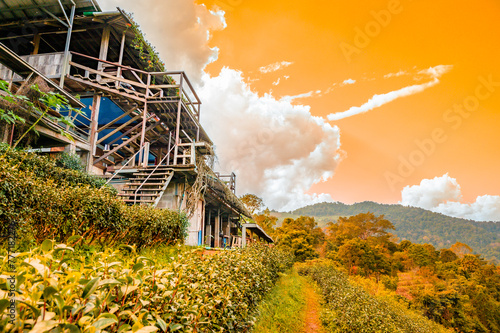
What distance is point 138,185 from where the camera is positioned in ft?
34.0

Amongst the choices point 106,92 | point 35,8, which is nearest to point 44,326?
point 106,92

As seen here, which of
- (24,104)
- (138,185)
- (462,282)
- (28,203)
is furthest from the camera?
(462,282)

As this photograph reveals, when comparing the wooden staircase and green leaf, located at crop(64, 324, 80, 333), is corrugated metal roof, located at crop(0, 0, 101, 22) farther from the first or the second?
green leaf, located at crop(64, 324, 80, 333)

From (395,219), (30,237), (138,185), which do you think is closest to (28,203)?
(30,237)

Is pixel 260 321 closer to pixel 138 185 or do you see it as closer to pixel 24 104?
pixel 138 185

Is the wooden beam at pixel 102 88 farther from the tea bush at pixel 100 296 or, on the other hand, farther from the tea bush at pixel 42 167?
the tea bush at pixel 100 296

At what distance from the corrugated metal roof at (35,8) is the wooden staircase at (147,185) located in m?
6.44

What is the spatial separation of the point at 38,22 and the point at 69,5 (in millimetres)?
1321

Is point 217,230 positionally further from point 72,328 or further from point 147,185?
point 72,328

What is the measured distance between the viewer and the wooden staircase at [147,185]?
977 centimetres

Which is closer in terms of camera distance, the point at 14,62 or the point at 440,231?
the point at 14,62

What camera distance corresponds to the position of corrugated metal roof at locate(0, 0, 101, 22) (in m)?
10.2

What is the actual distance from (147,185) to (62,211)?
18.0 feet

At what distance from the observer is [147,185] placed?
1034 cm
